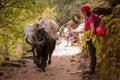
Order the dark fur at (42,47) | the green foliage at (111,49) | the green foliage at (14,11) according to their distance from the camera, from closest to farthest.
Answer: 1. the green foliage at (111,49)
2. the green foliage at (14,11)
3. the dark fur at (42,47)

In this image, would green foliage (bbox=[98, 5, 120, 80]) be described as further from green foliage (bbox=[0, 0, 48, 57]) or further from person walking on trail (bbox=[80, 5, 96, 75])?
green foliage (bbox=[0, 0, 48, 57])

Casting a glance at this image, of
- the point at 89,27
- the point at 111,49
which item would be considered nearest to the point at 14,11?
the point at 89,27

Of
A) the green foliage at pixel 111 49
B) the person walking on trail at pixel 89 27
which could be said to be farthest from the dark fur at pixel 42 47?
the green foliage at pixel 111 49

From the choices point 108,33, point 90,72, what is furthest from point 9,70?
point 108,33

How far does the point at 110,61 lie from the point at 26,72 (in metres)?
4.81

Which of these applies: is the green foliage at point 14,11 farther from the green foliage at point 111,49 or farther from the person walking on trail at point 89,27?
the green foliage at point 111,49

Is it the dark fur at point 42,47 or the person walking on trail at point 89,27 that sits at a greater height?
the person walking on trail at point 89,27

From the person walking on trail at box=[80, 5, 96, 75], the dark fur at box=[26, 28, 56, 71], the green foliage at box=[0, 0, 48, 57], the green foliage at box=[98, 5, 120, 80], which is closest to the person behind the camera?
the green foliage at box=[98, 5, 120, 80]

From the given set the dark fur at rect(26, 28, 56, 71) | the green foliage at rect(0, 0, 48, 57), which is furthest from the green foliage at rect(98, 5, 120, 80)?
the dark fur at rect(26, 28, 56, 71)

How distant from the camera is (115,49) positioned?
17.6ft

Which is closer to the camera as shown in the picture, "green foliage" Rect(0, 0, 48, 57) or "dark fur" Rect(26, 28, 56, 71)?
"green foliage" Rect(0, 0, 48, 57)

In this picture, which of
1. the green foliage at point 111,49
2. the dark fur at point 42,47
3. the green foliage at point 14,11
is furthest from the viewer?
the dark fur at point 42,47

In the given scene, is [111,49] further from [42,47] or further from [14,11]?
[42,47]

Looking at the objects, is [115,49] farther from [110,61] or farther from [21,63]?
[21,63]
